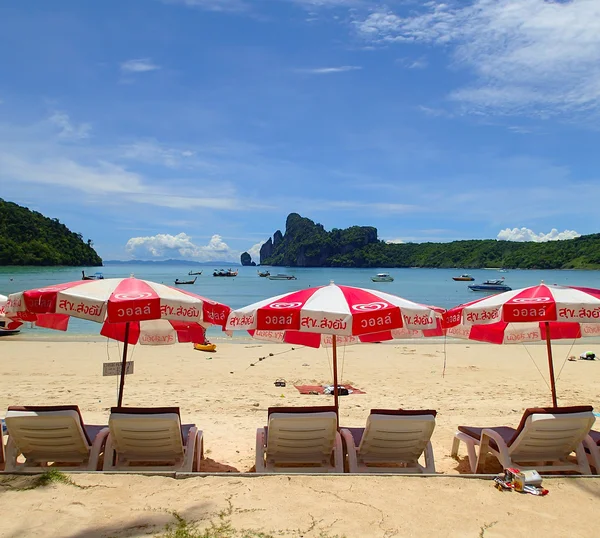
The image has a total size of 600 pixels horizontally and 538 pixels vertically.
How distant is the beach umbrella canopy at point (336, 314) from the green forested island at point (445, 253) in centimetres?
13722

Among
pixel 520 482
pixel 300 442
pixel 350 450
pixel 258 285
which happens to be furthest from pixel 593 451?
pixel 258 285

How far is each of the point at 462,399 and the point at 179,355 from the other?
8228mm

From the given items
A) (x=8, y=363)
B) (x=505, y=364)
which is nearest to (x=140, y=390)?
(x=8, y=363)

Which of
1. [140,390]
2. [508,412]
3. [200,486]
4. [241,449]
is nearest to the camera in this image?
[200,486]

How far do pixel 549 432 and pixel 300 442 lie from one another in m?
2.19

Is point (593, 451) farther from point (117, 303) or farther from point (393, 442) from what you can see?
point (117, 303)

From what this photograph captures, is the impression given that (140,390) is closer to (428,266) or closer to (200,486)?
(200,486)

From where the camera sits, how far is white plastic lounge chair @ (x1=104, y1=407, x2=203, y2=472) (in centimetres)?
437

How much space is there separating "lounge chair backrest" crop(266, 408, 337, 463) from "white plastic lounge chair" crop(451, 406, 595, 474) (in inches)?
60.5

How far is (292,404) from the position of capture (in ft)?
28.7

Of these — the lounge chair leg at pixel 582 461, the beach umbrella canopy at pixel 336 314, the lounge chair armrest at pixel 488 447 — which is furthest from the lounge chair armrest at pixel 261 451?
the lounge chair leg at pixel 582 461

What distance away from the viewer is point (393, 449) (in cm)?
466

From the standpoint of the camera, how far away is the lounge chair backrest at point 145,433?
4.36 meters

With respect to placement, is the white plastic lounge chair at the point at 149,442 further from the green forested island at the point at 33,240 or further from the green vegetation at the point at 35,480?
the green forested island at the point at 33,240
